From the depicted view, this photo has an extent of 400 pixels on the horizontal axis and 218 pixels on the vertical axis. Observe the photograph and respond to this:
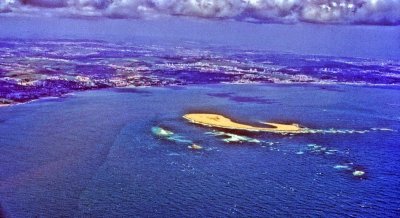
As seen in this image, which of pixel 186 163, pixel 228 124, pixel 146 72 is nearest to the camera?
pixel 186 163

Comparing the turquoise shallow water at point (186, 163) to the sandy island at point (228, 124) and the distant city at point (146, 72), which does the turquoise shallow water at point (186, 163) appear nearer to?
the sandy island at point (228, 124)

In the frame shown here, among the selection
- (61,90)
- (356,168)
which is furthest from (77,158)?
(61,90)

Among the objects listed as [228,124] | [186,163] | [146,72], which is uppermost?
[146,72]

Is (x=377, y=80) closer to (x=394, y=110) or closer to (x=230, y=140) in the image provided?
(x=394, y=110)

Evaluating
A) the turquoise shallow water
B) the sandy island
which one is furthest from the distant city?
the sandy island

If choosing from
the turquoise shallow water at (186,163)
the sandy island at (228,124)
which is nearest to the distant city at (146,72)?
the turquoise shallow water at (186,163)

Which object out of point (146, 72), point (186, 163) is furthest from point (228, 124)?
point (146, 72)

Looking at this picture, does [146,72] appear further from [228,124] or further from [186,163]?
[186,163]

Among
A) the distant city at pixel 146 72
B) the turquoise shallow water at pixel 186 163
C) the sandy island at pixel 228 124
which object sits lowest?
the turquoise shallow water at pixel 186 163
